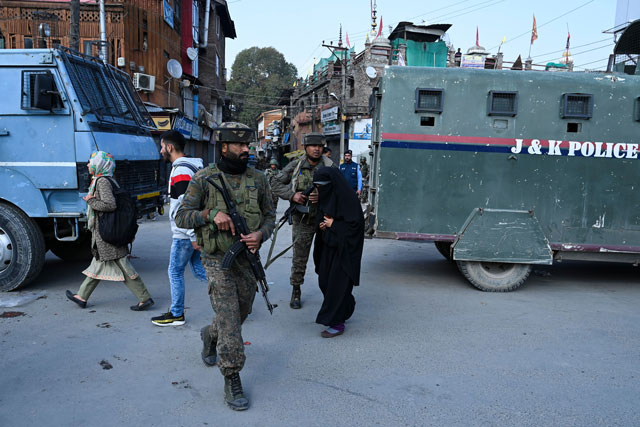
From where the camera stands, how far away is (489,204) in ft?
20.8

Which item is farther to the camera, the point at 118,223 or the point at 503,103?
the point at 503,103

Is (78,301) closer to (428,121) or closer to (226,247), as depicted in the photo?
(226,247)

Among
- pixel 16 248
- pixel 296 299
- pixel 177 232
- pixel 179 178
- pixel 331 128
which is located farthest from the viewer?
pixel 331 128

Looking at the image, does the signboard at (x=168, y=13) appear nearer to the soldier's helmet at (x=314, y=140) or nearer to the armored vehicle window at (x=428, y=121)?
the armored vehicle window at (x=428, y=121)

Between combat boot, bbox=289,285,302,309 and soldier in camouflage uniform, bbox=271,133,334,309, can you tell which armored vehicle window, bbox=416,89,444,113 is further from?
combat boot, bbox=289,285,302,309

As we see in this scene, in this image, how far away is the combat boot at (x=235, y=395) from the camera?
126 inches

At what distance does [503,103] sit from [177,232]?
431 centimetres

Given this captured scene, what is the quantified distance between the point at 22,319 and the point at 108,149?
2043 mm

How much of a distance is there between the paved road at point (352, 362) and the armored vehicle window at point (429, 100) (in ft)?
7.61

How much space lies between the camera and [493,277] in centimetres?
642

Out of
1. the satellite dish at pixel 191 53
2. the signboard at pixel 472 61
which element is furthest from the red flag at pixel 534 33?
the satellite dish at pixel 191 53

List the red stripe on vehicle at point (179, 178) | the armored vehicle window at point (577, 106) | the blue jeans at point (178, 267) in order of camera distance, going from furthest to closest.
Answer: the armored vehicle window at point (577, 106) → the blue jeans at point (178, 267) → the red stripe on vehicle at point (179, 178)

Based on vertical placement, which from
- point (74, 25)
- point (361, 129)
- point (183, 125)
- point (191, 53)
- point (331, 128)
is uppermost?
point (191, 53)

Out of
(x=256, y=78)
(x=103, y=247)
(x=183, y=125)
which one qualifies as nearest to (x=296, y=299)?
(x=103, y=247)
